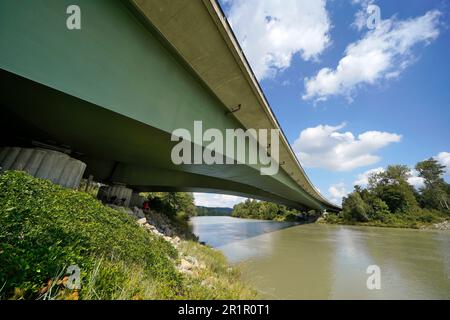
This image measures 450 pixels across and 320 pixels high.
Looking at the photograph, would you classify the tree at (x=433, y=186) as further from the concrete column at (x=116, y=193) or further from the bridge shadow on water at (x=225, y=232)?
the concrete column at (x=116, y=193)

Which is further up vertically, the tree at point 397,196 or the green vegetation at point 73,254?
the tree at point 397,196

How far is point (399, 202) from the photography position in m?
40.1

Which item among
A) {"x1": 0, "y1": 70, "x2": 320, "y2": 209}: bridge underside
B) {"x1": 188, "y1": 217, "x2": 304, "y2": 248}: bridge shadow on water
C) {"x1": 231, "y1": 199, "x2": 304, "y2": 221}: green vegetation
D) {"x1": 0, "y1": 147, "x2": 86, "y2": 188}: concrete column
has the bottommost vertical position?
{"x1": 188, "y1": 217, "x2": 304, "y2": 248}: bridge shadow on water

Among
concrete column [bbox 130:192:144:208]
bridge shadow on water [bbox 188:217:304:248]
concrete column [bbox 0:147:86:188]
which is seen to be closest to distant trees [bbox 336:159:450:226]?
bridge shadow on water [bbox 188:217:304:248]

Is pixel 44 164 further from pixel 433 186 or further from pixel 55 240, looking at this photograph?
pixel 433 186

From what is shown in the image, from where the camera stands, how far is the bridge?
2682mm

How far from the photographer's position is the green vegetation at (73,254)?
77.4 inches

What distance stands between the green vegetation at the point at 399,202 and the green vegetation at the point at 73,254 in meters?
40.4

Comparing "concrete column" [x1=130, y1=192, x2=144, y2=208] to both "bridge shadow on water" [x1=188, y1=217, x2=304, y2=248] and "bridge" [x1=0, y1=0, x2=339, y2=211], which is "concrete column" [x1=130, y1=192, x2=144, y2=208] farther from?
"bridge" [x1=0, y1=0, x2=339, y2=211]

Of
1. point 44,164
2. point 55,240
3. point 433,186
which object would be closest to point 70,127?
point 44,164

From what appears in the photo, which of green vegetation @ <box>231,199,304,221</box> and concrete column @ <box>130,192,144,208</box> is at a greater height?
green vegetation @ <box>231,199,304,221</box>

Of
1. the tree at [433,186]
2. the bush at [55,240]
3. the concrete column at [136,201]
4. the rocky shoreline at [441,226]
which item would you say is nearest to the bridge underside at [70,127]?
the bush at [55,240]
